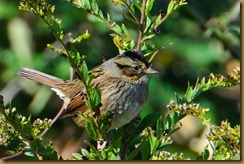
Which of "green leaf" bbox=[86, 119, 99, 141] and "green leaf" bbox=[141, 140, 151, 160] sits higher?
"green leaf" bbox=[86, 119, 99, 141]

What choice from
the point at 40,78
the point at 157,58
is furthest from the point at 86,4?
the point at 157,58

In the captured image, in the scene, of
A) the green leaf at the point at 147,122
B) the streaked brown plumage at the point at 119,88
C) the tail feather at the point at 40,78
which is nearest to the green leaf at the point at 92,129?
the green leaf at the point at 147,122

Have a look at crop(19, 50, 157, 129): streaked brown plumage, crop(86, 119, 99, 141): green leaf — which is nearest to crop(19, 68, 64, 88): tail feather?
crop(19, 50, 157, 129): streaked brown plumage

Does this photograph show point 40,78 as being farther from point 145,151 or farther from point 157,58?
point 145,151

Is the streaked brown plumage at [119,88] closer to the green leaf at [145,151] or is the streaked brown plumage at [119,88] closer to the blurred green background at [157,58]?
the green leaf at [145,151]

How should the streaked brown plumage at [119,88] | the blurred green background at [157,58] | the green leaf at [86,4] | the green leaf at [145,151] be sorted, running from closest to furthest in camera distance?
the green leaf at [145,151], the green leaf at [86,4], the streaked brown plumage at [119,88], the blurred green background at [157,58]

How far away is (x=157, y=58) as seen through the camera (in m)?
4.45

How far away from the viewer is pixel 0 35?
4.50 meters

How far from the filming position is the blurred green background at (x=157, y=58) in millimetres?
4113

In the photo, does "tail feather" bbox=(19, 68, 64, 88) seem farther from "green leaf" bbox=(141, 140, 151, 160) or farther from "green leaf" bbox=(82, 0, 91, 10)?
"green leaf" bbox=(141, 140, 151, 160)

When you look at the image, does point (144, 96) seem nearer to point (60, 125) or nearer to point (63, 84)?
point (63, 84)

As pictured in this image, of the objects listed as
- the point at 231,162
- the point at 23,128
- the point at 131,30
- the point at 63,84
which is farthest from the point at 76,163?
the point at 131,30

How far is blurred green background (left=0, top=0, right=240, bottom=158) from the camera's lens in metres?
4.11

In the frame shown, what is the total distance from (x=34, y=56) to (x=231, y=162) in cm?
273
